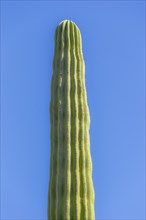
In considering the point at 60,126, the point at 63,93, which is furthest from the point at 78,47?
the point at 60,126

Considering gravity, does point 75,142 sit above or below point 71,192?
above

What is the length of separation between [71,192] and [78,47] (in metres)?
2.89

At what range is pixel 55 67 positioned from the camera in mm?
8102

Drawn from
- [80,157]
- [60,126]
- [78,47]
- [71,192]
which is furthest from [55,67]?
[71,192]

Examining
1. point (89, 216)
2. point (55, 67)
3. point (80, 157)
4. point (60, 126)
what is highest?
point (55, 67)

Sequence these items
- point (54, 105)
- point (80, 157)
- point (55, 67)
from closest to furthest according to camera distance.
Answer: point (80, 157) < point (54, 105) < point (55, 67)

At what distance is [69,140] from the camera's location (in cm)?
710

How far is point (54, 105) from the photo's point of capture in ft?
24.9

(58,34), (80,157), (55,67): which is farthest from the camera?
(58,34)

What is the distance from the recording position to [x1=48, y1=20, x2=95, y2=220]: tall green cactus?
263 inches

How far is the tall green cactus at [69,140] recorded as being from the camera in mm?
6676

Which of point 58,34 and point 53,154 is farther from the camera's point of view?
point 58,34

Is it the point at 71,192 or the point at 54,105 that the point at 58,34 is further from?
the point at 71,192

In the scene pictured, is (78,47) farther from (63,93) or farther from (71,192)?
(71,192)
